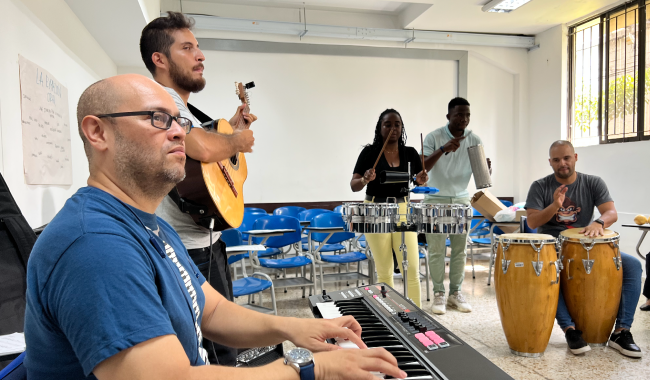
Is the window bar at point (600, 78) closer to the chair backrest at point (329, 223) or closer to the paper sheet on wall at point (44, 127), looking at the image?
the chair backrest at point (329, 223)

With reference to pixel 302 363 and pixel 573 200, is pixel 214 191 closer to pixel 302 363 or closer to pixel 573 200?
pixel 302 363

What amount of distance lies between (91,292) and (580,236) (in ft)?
10.8

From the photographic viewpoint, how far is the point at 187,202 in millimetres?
1756

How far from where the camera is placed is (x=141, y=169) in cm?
92

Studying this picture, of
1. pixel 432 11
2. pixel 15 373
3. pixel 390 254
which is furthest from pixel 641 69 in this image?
pixel 15 373

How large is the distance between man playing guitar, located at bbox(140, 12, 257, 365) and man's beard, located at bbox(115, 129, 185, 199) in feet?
→ 2.69

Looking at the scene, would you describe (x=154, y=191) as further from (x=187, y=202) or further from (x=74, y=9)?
(x=74, y=9)

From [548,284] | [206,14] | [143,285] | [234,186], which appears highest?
[206,14]

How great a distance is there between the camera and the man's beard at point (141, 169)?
90cm

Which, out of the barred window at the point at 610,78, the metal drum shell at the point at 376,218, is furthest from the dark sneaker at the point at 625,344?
the barred window at the point at 610,78

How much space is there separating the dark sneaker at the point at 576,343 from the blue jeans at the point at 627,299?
0.28 ft

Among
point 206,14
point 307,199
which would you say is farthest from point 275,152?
point 206,14

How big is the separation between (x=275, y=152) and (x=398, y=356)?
6.32m

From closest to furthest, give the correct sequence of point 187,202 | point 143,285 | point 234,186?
point 143,285 → point 187,202 → point 234,186
